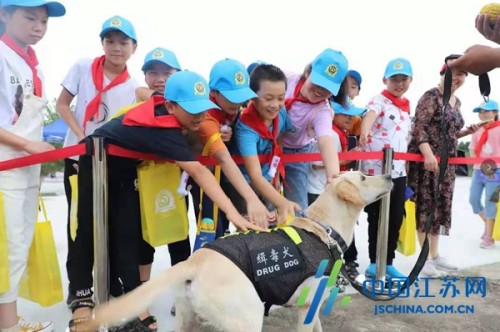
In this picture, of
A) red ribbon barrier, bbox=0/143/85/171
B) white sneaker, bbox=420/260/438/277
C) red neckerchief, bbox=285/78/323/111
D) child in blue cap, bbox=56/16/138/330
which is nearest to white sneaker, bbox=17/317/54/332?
child in blue cap, bbox=56/16/138/330

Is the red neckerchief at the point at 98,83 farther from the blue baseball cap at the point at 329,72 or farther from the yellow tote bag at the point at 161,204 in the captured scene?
the blue baseball cap at the point at 329,72

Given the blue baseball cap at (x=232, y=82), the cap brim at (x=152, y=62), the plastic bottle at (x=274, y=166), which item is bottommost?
the plastic bottle at (x=274, y=166)

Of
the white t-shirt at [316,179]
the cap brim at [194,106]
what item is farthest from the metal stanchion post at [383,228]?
the cap brim at [194,106]

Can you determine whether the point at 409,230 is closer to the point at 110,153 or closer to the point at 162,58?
the point at 162,58

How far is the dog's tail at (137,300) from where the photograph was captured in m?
1.62

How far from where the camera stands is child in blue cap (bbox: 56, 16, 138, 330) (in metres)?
2.85

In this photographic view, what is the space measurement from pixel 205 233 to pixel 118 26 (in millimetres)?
1470

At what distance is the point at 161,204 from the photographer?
2.57m

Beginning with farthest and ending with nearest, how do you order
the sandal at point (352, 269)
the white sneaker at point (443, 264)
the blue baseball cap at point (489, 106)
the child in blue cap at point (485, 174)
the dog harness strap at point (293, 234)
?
1. the blue baseball cap at point (489, 106)
2. the child in blue cap at point (485, 174)
3. the white sneaker at point (443, 264)
4. the sandal at point (352, 269)
5. the dog harness strap at point (293, 234)

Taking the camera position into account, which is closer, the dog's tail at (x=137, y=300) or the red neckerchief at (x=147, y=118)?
the dog's tail at (x=137, y=300)

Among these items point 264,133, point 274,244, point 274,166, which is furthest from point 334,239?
point 264,133

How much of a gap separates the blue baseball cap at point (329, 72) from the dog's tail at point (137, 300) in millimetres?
1518

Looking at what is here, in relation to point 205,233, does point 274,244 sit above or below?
above

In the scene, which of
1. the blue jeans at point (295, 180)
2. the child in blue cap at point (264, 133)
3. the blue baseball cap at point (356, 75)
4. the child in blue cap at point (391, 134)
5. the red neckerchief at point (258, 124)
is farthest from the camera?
the blue baseball cap at point (356, 75)
